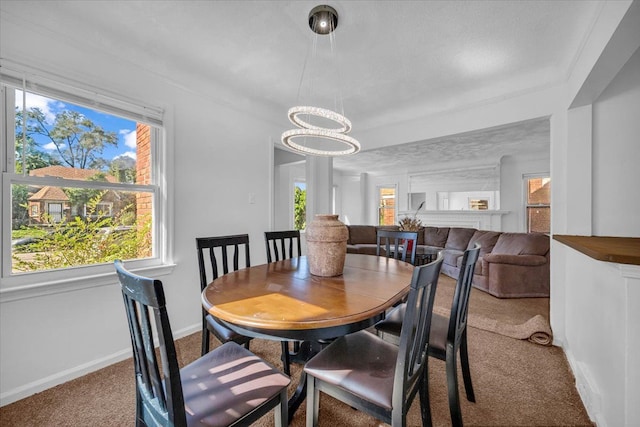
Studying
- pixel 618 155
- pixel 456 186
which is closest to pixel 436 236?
pixel 456 186

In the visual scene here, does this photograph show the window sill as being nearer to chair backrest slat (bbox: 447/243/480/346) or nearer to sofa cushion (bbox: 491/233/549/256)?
chair backrest slat (bbox: 447/243/480/346)

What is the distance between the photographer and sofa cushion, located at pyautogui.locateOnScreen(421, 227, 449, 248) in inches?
229

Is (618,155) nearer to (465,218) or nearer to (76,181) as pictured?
(76,181)

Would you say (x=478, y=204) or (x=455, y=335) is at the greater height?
(x=478, y=204)

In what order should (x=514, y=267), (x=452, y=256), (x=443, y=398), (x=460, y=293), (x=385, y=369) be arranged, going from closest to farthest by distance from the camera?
(x=385, y=369)
(x=460, y=293)
(x=443, y=398)
(x=514, y=267)
(x=452, y=256)

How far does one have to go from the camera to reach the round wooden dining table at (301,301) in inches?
41.6

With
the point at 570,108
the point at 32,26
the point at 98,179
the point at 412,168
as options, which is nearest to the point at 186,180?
the point at 98,179

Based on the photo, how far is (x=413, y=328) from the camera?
1.03 metres

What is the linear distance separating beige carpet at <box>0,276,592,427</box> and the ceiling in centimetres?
235

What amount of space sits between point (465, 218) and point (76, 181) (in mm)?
6621

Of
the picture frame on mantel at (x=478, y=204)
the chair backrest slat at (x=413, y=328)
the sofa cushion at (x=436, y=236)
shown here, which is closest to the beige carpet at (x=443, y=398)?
the chair backrest slat at (x=413, y=328)

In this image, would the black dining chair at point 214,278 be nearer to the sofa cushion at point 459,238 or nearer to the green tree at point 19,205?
the green tree at point 19,205

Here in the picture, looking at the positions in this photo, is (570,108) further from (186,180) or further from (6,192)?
(6,192)

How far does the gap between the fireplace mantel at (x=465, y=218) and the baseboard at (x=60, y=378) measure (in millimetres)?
6324
